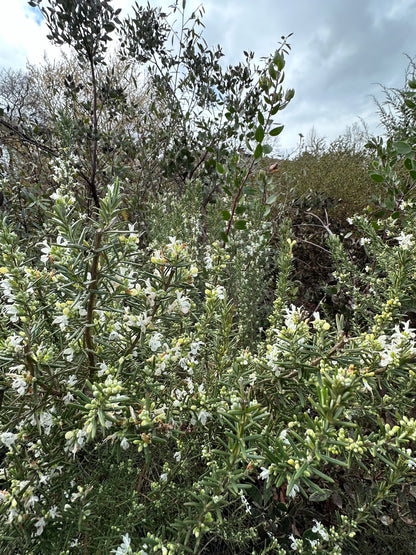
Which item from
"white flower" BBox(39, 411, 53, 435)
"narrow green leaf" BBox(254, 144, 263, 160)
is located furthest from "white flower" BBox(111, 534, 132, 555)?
"narrow green leaf" BBox(254, 144, 263, 160)

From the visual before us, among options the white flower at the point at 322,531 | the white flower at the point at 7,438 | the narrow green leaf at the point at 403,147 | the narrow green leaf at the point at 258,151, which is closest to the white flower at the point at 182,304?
the white flower at the point at 7,438

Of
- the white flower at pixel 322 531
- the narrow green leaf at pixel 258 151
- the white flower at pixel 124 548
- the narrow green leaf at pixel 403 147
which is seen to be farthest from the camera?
the narrow green leaf at pixel 258 151

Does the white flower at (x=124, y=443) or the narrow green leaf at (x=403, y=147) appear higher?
the narrow green leaf at (x=403, y=147)

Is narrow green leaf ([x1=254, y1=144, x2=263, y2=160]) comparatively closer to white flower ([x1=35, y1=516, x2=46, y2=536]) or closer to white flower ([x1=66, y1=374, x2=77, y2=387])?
white flower ([x1=66, y1=374, x2=77, y2=387])

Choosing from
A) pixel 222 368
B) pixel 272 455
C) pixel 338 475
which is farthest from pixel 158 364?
pixel 338 475

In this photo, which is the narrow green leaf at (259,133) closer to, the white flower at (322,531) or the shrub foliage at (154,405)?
the shrub foliage at (154,405)

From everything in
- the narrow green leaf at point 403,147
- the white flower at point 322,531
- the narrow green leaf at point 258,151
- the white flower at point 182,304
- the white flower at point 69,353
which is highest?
the narrow green leaf at point 403,147

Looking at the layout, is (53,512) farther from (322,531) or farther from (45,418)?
(322,531)

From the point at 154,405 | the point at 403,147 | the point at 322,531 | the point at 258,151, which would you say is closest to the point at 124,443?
the point at 154,405

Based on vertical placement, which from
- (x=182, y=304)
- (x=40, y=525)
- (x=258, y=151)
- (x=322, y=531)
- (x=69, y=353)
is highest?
(x=258, y=151)

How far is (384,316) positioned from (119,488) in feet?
4.00

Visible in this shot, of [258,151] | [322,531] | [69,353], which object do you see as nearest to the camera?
[69,353]

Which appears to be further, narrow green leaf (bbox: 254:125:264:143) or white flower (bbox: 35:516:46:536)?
narrow green leaf (bbox: 254:125:264:143)

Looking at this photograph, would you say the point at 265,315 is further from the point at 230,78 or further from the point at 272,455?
the point at 230,78
